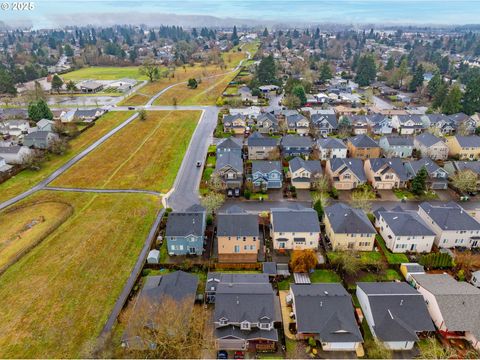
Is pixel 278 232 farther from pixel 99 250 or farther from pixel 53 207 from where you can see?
pixel 53 207

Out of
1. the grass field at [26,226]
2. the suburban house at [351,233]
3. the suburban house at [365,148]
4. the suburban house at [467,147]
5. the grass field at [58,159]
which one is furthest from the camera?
the suburban house at [365,148]

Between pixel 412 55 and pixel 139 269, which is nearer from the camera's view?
pixel 139 269

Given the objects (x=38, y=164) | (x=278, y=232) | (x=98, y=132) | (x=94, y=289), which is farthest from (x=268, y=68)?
Answer: (x=94, y=289)

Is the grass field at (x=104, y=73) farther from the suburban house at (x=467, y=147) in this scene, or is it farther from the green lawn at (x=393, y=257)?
the green lawn at (x=393, y=257)

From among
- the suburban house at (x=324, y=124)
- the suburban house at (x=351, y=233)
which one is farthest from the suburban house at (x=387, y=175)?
the suburban house at (x=324, y=124)

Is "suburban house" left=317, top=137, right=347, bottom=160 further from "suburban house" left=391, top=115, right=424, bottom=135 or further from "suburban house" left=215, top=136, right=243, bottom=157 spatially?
"suburban house" left=391, top=115, right=424, bottom=135

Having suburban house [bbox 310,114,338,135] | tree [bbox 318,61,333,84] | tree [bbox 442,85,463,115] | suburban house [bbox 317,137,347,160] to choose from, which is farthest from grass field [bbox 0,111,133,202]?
tree [bbox 442,85,463,115]

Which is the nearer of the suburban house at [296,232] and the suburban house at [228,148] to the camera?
the suburban house at [296,232]
